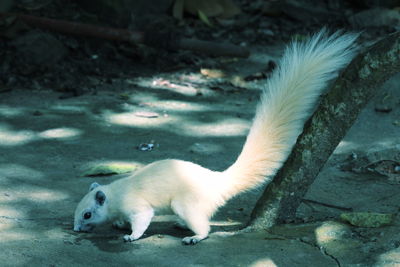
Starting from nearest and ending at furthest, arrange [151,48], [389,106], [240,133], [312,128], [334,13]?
1. [312,128]
2. [240,133]
3. [389,106]
4. [151,48]
5. [334,13]

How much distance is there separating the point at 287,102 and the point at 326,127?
0.26 metres

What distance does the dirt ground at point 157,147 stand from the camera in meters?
3.50

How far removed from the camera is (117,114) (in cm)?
646

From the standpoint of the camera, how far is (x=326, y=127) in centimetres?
367

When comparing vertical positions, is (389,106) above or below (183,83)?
above

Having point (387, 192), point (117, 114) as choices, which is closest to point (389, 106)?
point (387, 192)

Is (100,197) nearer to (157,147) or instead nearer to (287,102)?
(287,102)

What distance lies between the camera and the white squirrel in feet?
12.0

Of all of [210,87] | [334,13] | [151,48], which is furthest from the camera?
[334,13]

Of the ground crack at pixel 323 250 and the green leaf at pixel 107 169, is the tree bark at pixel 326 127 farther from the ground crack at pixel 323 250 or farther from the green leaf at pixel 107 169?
the green leaf at pixel 107 169

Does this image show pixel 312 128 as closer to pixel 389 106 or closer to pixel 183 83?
pixel 389 106

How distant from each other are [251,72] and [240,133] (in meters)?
1.92

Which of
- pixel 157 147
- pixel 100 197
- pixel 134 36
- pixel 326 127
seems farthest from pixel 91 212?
pixel 134 36

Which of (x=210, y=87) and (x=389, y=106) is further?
(x=210, y=87)
